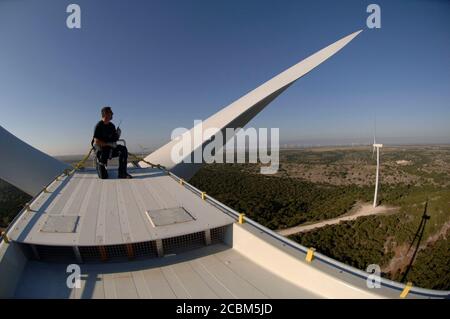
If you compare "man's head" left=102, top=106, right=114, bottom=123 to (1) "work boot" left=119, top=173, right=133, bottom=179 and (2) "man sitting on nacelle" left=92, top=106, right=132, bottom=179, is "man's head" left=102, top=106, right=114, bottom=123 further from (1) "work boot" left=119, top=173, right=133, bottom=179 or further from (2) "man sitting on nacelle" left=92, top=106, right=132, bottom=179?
(1) "work boot" left=119, top=173, right=133, bottom=179

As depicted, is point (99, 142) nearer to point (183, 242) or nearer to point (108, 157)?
point (108, 157)

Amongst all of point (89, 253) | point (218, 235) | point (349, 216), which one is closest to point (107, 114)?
point (89, 253)

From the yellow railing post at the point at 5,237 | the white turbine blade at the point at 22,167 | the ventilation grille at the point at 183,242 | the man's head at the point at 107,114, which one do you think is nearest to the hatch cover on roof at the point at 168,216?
the ventilation grille at the point at 183,242

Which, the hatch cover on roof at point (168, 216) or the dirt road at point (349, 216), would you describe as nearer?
the hatch cover on roof at point (168, 216)

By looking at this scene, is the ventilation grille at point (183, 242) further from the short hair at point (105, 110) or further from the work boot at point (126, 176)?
the short hair at point (105, 110)

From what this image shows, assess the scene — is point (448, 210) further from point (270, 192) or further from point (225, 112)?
point (225, 112)

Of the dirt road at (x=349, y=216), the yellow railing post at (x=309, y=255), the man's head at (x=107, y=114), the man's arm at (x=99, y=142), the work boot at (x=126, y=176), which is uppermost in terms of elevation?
the man's head at (x=107, y=114)

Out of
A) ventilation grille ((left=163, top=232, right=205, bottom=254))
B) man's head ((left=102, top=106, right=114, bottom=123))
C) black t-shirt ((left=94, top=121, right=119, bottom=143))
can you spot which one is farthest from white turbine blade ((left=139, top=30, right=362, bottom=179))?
ventilation grille ((left=163, top=232, right=205, bottom=254))
